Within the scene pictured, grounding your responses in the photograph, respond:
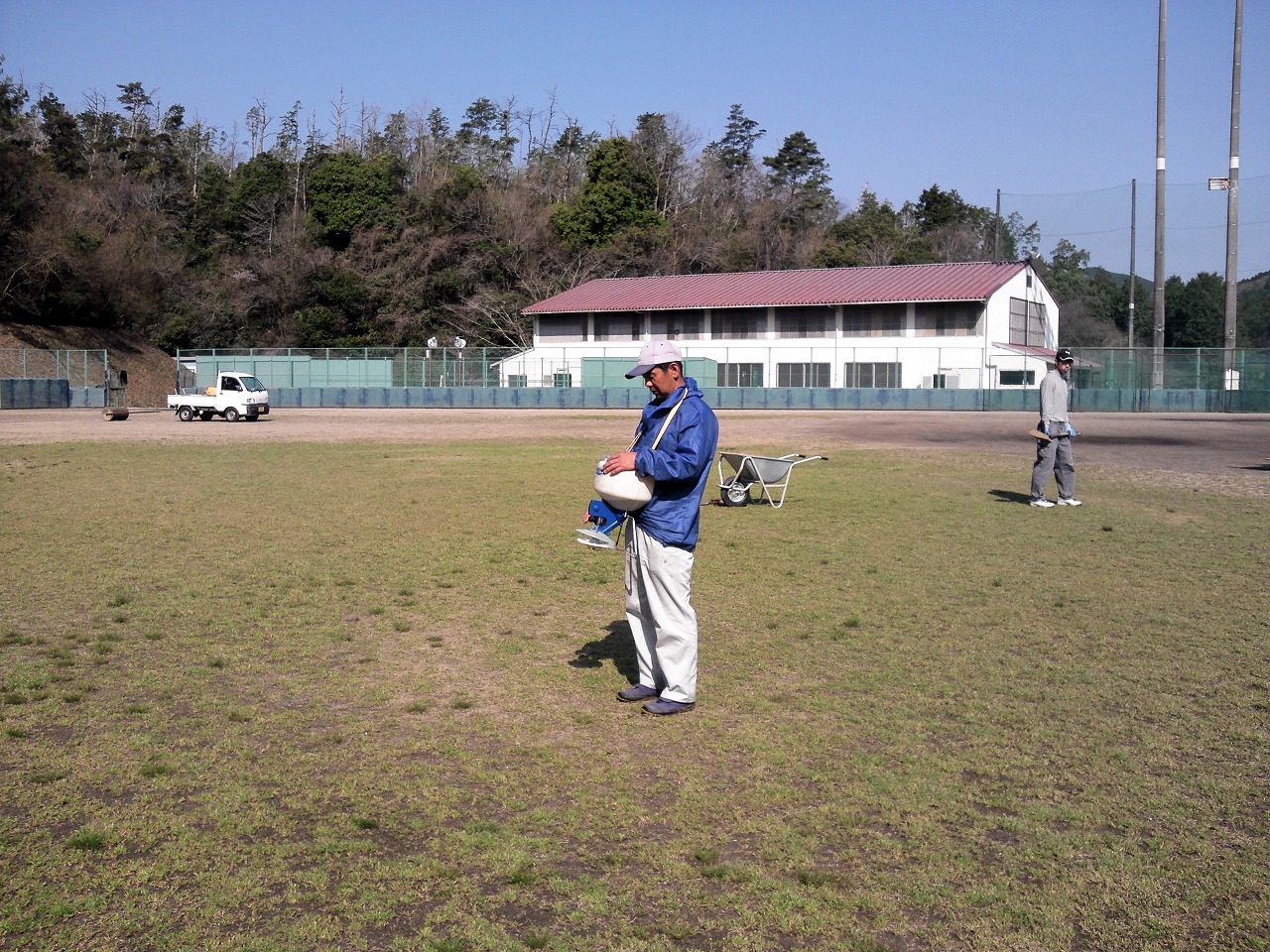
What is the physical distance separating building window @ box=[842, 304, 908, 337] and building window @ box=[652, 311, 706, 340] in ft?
26.2

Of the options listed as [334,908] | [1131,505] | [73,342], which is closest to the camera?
[334,908]

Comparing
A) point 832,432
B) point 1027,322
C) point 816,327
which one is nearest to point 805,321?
point 816,327

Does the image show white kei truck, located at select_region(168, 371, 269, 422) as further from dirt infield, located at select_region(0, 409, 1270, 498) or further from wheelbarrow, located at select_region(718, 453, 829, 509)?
wheelbarrow, located at select_region(718, 453, 829, 509)

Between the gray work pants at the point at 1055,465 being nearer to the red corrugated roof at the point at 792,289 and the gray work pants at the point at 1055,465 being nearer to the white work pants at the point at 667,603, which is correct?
the white work pants at the point at 667,603

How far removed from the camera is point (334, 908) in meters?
3.65

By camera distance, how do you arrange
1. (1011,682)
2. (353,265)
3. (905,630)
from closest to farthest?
(1011,682) < (905,630) < (353,265)

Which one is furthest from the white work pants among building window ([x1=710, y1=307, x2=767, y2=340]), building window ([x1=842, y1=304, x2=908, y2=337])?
building window ([x1=710, y1=307, x2=767, y2=340])

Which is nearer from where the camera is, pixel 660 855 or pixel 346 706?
pixel 660 855

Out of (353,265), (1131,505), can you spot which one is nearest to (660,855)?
(1131,505)

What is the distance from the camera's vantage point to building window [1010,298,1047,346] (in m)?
59.7

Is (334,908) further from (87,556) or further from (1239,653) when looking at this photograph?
(87,556)

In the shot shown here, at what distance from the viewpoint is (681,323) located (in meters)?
64.4

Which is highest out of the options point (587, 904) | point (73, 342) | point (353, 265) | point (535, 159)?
point (535, 159)

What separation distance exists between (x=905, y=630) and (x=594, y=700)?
248 cm
